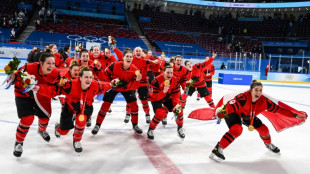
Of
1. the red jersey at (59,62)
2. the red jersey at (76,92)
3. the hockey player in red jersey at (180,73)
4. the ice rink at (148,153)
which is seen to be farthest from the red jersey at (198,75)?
the red jersey at (76,92)

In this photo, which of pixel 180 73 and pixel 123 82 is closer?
pixel 123 82

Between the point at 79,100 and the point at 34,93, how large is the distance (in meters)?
0.54

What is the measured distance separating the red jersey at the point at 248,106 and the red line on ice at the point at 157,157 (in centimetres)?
98

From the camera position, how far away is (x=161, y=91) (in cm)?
405

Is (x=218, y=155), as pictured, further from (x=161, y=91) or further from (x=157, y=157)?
(x=161, y=91)

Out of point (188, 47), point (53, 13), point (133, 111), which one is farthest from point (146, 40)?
point (133, 111)

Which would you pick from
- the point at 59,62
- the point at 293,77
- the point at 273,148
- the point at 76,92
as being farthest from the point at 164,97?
the point at 293,77

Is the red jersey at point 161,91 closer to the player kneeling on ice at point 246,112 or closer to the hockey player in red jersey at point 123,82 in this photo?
the hockey player in red jersey at point 123,82

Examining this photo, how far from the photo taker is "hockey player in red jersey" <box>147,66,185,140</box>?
12.9 ft

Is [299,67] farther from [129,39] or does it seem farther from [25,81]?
[25,81]

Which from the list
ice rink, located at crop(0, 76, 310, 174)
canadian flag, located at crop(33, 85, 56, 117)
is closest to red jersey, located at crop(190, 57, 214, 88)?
ice rink, located at crop(0, 76, 310, 174)

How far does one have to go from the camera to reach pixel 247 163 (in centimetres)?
324

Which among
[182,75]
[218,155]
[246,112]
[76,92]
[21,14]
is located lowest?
[218,155]

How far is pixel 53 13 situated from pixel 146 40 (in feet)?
27.1
